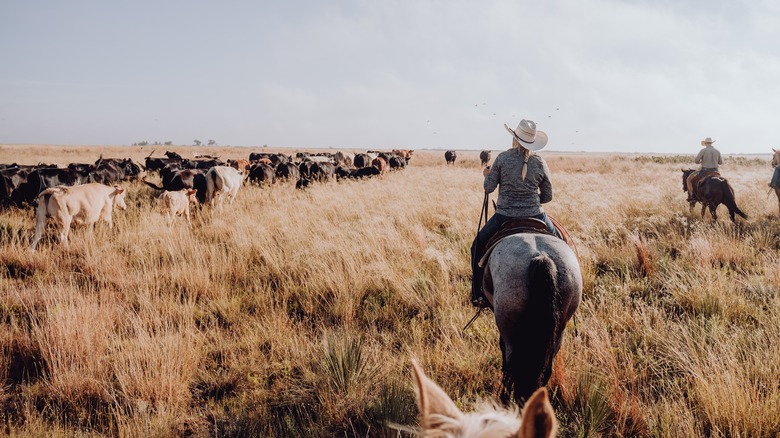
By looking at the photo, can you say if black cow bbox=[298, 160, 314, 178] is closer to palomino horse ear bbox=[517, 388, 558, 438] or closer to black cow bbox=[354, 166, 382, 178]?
black cow bbox=[354, 166, 382, 178]

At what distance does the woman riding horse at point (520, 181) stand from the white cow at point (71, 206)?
25.8 feet

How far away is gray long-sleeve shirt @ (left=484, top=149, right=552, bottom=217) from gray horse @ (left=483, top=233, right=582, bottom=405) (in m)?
0.62

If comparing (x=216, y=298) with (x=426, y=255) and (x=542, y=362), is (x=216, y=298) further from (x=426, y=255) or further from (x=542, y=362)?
(x=542, y=362)

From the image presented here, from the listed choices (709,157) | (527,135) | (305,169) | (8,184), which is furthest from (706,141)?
(8,184)

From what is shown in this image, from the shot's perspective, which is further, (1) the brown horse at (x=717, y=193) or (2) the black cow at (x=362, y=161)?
(2) the black cow at (x=362, y=161)

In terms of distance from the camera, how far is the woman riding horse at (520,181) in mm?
3561

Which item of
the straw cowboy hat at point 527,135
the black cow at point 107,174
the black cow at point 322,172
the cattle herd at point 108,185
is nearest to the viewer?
the straw cowboy hat at point 527,135

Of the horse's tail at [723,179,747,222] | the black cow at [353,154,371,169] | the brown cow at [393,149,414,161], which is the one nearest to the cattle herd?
A: the black cow at [353,154,371,169]

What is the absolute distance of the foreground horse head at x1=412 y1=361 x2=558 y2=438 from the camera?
0.81 m

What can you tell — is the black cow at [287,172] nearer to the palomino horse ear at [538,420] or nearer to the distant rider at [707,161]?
the distant rider at [707,161]

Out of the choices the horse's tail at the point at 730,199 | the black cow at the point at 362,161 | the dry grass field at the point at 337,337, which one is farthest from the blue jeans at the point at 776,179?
the black cow at the point at 362,161

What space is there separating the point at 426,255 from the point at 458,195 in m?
7.22

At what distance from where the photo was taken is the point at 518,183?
140 inches

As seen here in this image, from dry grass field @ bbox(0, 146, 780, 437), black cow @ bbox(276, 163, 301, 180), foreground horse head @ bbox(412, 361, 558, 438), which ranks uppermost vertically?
black cow @ bbox(276, 163, 301, 180)
